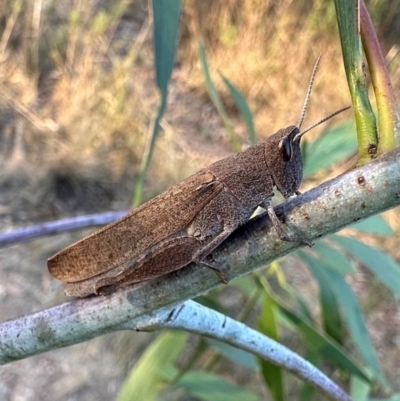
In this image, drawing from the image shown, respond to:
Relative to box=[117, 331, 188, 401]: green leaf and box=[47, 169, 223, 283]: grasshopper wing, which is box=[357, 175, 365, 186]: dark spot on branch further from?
box=[117, 331, 188, 401]: green leaf

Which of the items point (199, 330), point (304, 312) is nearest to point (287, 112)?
point (304, 312)

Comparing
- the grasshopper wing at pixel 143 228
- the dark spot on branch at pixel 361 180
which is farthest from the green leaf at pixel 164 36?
the dark spot on branch at pixel 361 180

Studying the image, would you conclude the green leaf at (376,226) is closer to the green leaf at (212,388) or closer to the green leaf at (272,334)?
the green leaf at (272,334)

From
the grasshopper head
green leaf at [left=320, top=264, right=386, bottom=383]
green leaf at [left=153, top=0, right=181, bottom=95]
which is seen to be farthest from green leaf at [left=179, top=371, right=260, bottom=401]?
green leaf at [left=153, top=0, right=181, bottom=95]

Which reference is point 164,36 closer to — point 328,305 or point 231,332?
point 231,332

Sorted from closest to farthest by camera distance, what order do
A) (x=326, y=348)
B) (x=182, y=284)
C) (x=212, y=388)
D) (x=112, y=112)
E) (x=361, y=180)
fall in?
(x=361, y=180)
(x=182, y=284)
(x=326, y=348)
(x=212, y=388)
(x=112, y=112)

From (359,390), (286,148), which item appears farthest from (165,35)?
(359,390)
